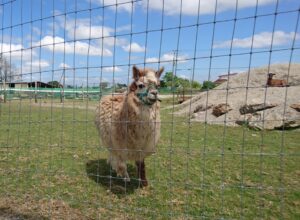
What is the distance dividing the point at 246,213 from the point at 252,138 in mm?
6442

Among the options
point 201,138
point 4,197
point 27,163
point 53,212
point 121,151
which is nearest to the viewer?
point 53,212

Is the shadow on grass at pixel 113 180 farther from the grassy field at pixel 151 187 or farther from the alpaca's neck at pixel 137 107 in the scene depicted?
the alpaca's neck at pixel 137 107

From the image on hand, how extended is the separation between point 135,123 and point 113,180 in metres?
1.28

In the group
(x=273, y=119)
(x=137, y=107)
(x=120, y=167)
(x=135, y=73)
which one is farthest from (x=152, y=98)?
(x=273, y=119)

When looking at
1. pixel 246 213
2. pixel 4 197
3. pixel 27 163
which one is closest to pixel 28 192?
pixel 4 197

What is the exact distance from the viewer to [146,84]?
186 inches

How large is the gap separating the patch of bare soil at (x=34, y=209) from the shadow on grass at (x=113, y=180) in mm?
599

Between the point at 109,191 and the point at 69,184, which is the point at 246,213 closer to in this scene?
the point at 109,191

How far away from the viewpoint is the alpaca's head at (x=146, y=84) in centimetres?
466

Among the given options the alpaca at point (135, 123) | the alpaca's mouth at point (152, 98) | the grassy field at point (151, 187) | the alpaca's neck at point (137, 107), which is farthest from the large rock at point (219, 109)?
the alpaca's mouth at point (152, 98)

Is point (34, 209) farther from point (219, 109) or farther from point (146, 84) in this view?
point (219, 109)

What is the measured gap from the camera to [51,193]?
497 cm

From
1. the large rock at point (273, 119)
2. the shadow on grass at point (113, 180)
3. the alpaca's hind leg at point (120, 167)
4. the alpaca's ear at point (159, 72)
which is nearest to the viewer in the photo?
the alpaca's ear at point (159, 72)

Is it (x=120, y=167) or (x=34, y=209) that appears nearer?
(x=34, y=209)
